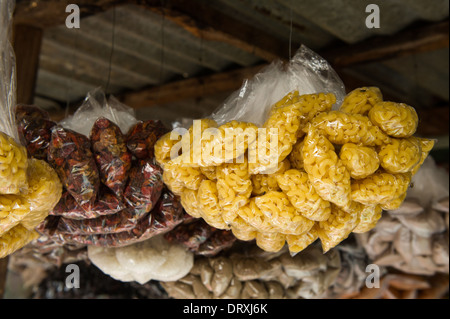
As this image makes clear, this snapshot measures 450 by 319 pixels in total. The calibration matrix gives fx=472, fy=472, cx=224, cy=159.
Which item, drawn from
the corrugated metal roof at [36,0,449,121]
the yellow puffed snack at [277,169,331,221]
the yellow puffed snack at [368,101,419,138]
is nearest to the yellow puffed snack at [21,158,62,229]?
the yellow puffed snack at [277,169,331,221]

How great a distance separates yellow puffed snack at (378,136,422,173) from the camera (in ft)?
3.44

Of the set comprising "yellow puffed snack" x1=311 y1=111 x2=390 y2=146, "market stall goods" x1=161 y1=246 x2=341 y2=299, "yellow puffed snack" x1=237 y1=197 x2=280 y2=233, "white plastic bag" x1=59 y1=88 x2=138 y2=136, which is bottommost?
"market stall goods" x1=161 y1=246 x2=341 y2=299

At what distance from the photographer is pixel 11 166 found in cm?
102

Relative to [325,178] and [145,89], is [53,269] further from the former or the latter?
[325,178]

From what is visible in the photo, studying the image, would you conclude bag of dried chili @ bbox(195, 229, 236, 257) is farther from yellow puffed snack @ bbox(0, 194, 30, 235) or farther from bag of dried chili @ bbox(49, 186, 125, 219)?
yellow puffed snack @ bbox(0, 194, 30, 235)

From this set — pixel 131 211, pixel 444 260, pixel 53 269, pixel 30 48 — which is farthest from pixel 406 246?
pixel 30 48

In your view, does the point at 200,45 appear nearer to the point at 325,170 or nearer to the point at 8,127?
the point at 8,127

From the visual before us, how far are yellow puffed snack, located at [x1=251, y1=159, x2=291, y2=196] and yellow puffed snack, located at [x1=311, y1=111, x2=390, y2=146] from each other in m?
0.13

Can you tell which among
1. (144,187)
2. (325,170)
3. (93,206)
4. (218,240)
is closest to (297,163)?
(325,170)

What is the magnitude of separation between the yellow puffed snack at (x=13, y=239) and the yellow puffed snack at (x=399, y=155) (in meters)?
0.92

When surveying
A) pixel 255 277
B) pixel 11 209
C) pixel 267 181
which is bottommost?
pixel 255 277

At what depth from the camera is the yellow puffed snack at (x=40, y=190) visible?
3.66 feet

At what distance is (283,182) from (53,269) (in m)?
1.89

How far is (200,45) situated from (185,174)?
1955mm
